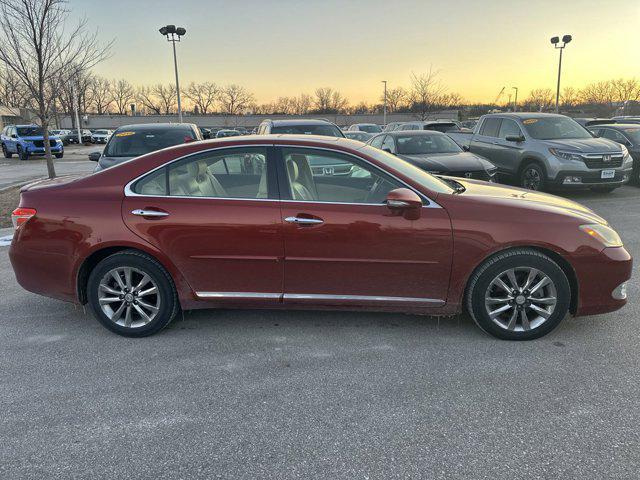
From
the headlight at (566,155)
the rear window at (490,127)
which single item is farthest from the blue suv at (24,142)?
the headlight at (566,155)

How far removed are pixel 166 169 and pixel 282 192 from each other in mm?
987

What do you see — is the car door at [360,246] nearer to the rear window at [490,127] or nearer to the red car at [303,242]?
the red car at [303,242]

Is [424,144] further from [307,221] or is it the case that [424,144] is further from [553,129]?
[307,221]

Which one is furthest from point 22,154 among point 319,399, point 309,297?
point 319,399

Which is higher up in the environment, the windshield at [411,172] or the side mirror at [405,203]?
the windshield at [411,172]

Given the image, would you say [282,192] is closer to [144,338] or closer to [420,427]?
[144,338]

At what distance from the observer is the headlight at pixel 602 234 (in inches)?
141

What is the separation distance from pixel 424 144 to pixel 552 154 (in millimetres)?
2573

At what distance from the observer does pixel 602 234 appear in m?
3.63

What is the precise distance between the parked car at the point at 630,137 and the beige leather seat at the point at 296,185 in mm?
11261

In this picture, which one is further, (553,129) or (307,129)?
(553,129)

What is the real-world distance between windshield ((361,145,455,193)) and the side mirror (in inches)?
10.7

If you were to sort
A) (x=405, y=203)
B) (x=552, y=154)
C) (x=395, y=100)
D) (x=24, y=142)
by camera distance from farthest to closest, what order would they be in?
(x=395, y=100)
(x=24, y=142)
(x=552, y=154)
(x=405, y=203)

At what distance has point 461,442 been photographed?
8.37ft
